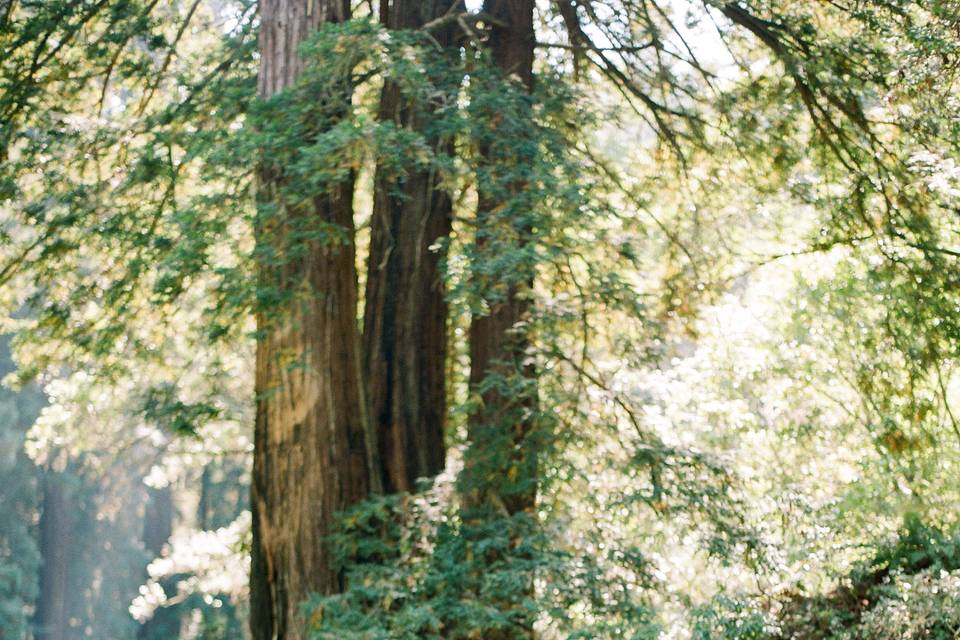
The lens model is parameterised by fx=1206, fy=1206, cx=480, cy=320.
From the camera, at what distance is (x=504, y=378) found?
639cm

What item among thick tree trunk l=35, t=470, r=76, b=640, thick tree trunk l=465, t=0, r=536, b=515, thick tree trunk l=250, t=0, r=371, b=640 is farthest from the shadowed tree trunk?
thick tree trunk l=35, t=470, r=76, b=640

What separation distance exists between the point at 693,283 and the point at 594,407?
173cm

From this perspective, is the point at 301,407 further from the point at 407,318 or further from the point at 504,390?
the point at 504,390

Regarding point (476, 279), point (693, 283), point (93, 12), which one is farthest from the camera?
point (93, 12)

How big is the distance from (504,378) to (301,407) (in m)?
1.20

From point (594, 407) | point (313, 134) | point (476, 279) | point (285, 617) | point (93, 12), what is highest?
point (93, 12)

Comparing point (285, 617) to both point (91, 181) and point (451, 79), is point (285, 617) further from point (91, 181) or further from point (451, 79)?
Result: point (91, 181)

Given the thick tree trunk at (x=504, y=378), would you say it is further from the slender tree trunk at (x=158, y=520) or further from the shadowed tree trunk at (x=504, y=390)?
the slender tree trunk at (x=158, y=520)

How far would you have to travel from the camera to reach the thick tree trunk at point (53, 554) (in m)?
33.2

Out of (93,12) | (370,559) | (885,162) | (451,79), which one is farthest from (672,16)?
(370,559)

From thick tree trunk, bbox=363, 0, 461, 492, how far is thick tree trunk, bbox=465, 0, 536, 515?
31cm

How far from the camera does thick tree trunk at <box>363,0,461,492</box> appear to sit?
291 inches

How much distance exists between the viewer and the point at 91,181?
30.3 ft

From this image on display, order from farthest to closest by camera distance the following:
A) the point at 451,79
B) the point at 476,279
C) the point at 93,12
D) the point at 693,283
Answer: the point at 93,12 → the point at 693,283 → the point at 451,79 → the point at 476,279
